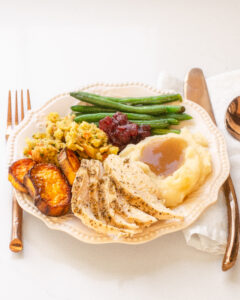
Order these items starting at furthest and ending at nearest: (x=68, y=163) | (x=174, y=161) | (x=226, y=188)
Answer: (x=174, y=161) < (x=226, y=188) < (x=68, y=163)

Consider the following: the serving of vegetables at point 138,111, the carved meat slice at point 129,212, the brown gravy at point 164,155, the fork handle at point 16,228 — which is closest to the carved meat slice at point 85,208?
the carved meat slice at point 129,212

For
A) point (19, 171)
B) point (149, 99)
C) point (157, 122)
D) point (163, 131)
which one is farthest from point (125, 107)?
point (19, 171)

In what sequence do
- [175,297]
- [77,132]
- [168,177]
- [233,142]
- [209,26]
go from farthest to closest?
[209,26] → [233,142] → [77,132] → [168,177] → [175,297]

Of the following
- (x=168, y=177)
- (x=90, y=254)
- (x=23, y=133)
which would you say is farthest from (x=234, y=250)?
(x=23, y=133)

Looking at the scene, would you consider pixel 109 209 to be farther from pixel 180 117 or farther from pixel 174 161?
pixel 180 117

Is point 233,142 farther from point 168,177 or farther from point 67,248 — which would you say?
point 67,248
